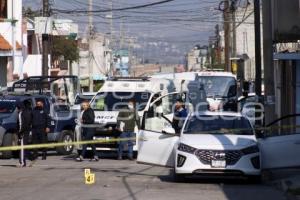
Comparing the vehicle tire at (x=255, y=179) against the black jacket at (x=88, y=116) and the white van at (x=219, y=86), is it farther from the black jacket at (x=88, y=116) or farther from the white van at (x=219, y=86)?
the white van at (x=219, y=86)

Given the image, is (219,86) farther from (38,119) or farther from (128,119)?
(38,119)

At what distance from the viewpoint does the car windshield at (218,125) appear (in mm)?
16688

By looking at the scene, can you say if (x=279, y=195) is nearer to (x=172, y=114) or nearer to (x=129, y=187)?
(x=129, y=187)

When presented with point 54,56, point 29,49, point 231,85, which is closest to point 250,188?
point 231,85

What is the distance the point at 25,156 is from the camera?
855 inches

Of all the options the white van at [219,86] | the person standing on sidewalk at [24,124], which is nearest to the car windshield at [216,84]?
the white van at [219,86]

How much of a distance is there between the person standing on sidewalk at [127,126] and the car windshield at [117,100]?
1338mm

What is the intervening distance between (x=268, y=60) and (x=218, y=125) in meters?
3.33

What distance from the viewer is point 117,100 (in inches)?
962

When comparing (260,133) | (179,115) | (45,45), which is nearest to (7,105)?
(179,115)

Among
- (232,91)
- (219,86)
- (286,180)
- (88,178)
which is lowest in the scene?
(286,180)

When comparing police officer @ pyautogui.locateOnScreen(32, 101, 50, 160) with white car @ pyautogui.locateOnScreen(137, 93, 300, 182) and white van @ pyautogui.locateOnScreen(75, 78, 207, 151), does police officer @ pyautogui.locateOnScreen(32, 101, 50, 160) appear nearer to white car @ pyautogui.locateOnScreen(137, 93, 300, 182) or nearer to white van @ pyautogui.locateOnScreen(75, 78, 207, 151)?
white van @ pyautogui.locateOnScreen(75, 78, 207, 151)

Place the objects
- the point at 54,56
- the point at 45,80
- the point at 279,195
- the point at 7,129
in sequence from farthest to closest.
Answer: the point at 54,56 → the point at 45,80 → the point at 7,129 → the point at 279,195

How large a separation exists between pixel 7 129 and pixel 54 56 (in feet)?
149
